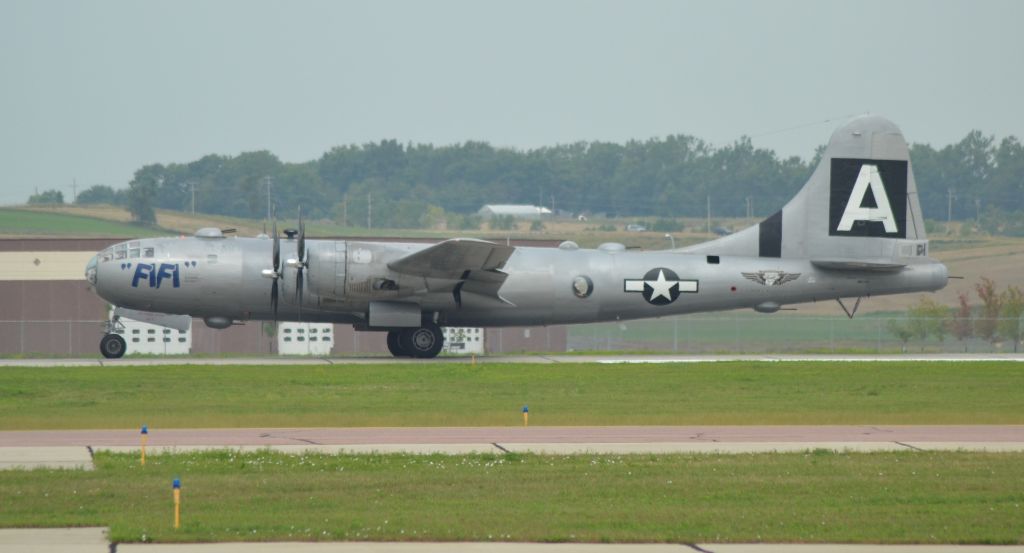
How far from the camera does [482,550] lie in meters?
14.2

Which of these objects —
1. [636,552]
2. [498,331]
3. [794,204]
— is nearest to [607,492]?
[636,552]

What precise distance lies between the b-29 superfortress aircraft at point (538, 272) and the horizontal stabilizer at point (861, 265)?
52 mm

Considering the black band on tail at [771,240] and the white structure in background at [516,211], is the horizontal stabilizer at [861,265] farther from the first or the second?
the white structure in background at [516,211]

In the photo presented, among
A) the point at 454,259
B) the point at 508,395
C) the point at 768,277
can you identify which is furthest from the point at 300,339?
the point at 508,395

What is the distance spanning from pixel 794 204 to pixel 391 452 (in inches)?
1035

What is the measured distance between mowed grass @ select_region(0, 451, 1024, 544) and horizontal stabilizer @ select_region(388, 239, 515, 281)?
19.2 meters

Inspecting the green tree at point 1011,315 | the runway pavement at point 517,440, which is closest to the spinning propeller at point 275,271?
the runway pavement at point 517,440

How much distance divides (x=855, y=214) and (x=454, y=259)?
13779mm

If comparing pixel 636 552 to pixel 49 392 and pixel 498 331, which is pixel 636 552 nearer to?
pixel 49 392

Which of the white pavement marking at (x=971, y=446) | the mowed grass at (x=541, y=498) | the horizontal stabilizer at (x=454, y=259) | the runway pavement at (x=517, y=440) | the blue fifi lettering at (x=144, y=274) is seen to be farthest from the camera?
the blue fifi lettering at (x=144, y=274)

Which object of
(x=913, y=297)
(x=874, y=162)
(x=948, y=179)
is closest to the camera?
(x=874, y=162)

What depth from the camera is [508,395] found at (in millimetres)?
32250

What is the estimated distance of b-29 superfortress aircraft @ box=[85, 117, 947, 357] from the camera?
40.3 m

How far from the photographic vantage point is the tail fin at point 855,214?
43.4 meters
